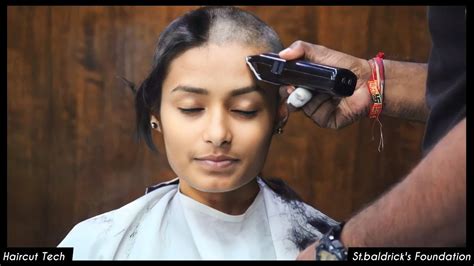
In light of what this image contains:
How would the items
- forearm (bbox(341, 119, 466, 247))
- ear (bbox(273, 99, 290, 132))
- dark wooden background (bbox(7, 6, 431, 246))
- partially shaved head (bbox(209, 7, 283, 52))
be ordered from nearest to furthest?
forearm (bbox(341, 119, 466, 247)) → partially shaved head (bbox(209, 7, 283, 52)) → ear (bbox(273, 99, 290, 132)) → dark wooden background (bbox(7, 6, 431, 246))

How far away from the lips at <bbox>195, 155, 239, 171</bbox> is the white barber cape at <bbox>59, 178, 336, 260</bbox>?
0.52ft

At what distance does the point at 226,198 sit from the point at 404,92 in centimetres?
55

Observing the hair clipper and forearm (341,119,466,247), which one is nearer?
forearm (341,119,466,247)

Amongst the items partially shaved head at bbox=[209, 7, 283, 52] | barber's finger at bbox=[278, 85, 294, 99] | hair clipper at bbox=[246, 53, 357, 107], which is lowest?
barber's finger at bbox=[278, 85, 294, 99]

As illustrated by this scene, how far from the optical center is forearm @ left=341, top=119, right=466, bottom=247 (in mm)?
1202

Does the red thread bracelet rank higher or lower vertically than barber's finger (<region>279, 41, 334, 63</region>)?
lower

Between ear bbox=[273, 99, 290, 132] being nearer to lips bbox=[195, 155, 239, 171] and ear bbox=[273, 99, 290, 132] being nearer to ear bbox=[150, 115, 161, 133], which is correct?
lips bbox=[195, 155, 239, 171]

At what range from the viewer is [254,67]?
1527 mm

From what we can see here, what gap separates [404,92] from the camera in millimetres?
1699

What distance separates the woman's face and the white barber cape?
12cm

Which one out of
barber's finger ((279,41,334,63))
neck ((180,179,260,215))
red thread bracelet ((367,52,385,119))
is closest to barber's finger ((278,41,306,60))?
barber's finger ((279,41,334,63))

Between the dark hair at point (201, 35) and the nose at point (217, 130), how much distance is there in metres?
0.18

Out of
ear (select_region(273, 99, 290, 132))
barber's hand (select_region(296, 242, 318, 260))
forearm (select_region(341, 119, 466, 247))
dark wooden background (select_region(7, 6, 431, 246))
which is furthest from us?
dark wooden background (select_region(7, 6, 431, 246))
